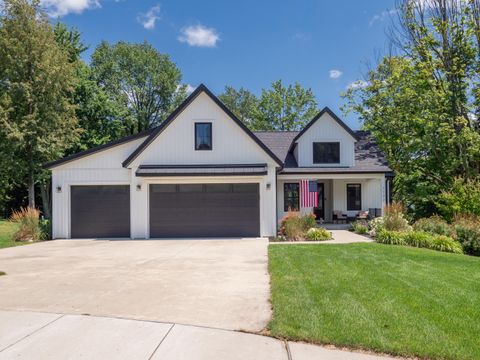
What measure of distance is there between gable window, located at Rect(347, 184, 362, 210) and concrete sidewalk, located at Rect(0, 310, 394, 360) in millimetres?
18610

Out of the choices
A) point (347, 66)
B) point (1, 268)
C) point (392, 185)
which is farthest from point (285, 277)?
point (347, 66)

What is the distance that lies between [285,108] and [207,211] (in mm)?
26673

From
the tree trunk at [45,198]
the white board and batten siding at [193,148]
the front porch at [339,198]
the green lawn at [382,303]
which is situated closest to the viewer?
the green lawn at [382,303]

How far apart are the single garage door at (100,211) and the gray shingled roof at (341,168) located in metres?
8.69

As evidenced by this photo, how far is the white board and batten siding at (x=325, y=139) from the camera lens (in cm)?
2072

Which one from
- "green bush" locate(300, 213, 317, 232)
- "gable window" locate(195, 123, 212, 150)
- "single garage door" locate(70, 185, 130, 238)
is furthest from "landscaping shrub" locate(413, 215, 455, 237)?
"single garage door" locate(70, 185, 130, 238)

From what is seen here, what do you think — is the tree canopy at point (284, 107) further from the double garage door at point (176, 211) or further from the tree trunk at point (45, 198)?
the double garage door at point (176, 211)

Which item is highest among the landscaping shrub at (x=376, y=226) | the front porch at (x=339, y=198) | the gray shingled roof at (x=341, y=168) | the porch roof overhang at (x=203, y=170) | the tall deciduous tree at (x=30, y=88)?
the tall deciduous tree at (x=30, y=88)

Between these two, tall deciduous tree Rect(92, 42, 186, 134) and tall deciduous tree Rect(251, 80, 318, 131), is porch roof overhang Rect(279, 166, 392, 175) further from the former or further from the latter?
tall deciduous tree Rect(92, 42, 186, 134)

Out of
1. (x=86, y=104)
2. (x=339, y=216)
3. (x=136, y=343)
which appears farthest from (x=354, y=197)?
(x=86, y=104)

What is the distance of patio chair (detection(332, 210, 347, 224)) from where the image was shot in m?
21.3

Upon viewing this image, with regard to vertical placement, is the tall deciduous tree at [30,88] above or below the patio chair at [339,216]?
above

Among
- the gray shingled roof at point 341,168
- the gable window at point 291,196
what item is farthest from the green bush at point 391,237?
the gable window at point 291,196

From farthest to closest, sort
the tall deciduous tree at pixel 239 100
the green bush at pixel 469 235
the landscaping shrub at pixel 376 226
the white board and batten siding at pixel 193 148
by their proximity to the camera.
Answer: the tall deciduous tree at pixel 239 100
the white board and batten siding at pixel 193 148
the landscaping shrub at pixel 376 226
the green bush at pixel 469 235
